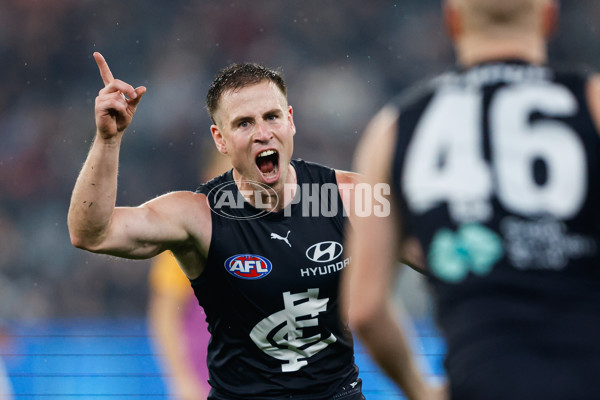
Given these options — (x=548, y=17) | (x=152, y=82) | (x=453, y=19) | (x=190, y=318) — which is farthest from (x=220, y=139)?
(x=152, y=82)

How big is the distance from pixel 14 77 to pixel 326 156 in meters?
→ 4.56

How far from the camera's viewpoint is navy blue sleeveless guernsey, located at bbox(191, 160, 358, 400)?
3.75 m

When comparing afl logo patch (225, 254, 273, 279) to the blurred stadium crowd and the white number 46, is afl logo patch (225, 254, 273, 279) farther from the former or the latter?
the blurred stadium crowd

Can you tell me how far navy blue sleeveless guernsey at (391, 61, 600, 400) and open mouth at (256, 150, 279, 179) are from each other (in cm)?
205

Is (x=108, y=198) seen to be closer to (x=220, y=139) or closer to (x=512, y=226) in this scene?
(x=220, y=139)

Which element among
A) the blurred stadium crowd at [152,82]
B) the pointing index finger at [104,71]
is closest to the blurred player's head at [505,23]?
the pointing index finger at [104,71]

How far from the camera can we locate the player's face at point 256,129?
3957mm

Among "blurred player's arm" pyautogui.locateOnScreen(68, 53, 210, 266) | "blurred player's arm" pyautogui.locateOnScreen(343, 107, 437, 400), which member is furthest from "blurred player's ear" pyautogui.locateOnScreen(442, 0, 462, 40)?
"blurred player's arm" pyautogui.locateOnScreen(68, 53, 210, 266)

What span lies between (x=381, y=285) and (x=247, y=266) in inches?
73.2

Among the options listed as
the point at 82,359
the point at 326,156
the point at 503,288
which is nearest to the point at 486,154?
the point at 503,288

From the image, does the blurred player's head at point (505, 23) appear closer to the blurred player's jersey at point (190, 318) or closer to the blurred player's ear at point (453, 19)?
the blurred player's ear at point (453, 19)

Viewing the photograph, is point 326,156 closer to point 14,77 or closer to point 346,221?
point 14,77

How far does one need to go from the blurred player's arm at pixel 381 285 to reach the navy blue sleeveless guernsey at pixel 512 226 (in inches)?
2.5

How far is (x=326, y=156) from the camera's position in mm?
10062
